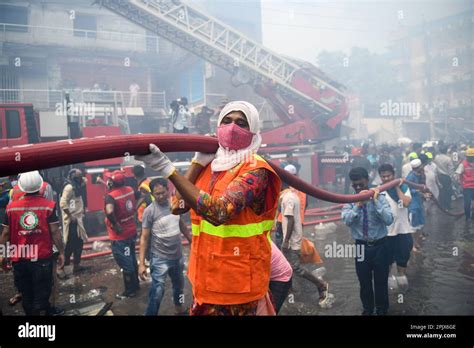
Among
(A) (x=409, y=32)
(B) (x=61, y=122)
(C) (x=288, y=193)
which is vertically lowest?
(C) (x=288, y=193)

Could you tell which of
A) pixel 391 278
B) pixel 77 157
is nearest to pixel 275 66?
pixel 391 278

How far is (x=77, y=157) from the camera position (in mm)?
1439

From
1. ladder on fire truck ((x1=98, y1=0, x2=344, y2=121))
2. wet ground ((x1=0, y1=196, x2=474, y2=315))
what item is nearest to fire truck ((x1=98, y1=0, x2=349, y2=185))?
ladder on fire truck ((x1=98, y1=0, x2=344, y2=121))

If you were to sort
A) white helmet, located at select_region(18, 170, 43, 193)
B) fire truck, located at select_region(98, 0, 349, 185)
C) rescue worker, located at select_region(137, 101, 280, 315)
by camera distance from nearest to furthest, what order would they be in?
1. rescue worker, located at select_region(137, 101, 280, 315)
2. white helmet, located at select_region(18, 170, 43, 193)
3. fire truck, located at select_region(98, 0, 349, 185)

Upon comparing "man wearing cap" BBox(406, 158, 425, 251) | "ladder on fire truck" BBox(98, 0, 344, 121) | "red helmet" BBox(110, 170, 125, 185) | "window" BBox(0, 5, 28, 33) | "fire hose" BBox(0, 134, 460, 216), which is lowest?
"man wearing cap" BBox(406, 158, 425, 251)

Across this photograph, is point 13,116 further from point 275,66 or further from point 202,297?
point 275,66

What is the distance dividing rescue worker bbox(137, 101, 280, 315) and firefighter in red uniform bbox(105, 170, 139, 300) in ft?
8.87

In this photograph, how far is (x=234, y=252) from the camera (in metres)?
1.75

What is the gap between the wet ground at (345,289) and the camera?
12.8ft

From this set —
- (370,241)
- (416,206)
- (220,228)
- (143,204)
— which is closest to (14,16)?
(143,204)

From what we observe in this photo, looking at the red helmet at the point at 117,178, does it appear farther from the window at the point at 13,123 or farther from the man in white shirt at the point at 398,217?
the window at the point at 13,123

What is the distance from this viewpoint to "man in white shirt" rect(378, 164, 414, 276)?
3998 millimetres

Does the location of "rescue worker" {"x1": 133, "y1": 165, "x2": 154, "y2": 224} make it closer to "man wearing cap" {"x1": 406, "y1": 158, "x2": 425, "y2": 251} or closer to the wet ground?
the wet ground
